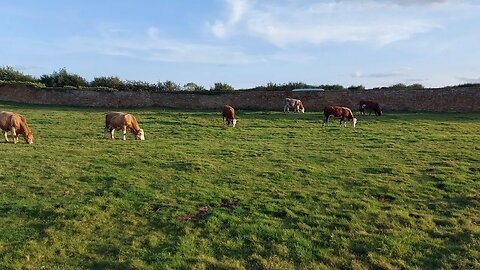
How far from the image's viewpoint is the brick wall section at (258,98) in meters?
35.3

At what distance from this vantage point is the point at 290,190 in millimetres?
10359

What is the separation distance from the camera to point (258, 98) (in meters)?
39.1

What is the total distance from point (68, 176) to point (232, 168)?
4038 mm

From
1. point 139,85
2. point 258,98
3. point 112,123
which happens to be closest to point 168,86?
point 139,85

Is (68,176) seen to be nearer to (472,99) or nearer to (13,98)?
(472,99)

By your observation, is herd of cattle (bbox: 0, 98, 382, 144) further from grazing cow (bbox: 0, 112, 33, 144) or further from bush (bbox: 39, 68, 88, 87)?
bush (bbox: 39, 68, 88, 87)

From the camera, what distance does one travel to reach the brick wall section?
35344mm

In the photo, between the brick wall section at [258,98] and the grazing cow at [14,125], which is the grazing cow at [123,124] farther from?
the brick wall section at [258,98]

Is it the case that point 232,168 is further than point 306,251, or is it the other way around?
point 232,168

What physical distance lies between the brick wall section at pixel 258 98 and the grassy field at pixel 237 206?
66.9 feet

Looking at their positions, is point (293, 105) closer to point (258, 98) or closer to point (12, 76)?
point (258, 98)

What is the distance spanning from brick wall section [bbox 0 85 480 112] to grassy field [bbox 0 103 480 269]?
66.9ft

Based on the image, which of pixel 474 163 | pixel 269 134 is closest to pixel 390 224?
pixel 474 163

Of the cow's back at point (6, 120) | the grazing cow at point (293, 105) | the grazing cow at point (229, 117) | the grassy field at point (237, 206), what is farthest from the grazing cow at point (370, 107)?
the cow's back at point (6, 120)
